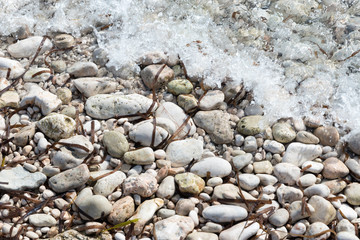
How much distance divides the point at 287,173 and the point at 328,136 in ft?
1.79

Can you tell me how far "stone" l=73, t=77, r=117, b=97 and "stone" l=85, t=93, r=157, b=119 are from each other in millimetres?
106

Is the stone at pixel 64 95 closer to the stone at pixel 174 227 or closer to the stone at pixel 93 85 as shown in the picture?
the stone at pixel 93 85

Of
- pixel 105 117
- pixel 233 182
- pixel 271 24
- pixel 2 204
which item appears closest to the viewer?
pixel 2 204

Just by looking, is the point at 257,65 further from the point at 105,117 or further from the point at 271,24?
the point at 105,117

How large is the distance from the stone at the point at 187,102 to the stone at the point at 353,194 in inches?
52.4

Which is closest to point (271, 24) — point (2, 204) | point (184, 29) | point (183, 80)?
point (184, 29)

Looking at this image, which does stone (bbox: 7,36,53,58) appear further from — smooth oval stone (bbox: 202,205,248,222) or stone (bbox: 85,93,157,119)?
smooth oval stone (bbox: 202,205,248,222)

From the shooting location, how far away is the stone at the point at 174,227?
7.38ft

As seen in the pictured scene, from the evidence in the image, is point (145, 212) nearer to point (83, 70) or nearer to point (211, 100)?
point (211, 100)

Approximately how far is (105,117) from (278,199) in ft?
4.81

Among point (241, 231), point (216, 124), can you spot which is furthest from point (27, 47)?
point (241, 231)

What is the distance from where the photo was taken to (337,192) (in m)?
2.64

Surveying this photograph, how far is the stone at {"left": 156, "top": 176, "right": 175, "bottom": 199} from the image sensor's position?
96.2 inches

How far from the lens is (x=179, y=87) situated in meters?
3.04
